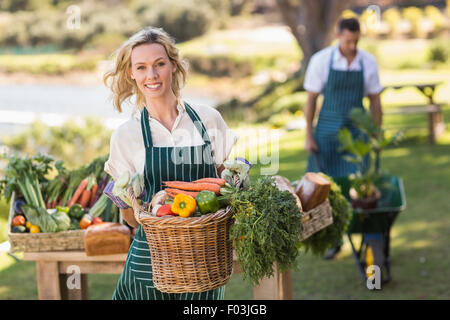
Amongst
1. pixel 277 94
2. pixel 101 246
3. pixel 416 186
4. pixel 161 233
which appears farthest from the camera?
pixel 277 94

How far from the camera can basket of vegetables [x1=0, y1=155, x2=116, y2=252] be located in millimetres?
3941

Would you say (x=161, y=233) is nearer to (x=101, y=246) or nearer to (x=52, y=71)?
(x=101, y=246)

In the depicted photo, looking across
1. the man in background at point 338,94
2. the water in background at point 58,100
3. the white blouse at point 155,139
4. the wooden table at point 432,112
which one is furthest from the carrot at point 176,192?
the water in background at point 58,100

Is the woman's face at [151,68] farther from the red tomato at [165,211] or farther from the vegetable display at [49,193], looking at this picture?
the vegetable display at [49,193]

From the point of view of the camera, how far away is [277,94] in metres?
17.0

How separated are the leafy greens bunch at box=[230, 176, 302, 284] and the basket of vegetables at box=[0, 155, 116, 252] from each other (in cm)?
158

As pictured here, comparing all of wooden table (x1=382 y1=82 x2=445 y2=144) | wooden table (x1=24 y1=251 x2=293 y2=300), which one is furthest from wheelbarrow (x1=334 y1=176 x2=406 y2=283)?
wooden table (x1=382 y1=82 x2=445 y2=144)

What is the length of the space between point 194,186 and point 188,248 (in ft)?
0.90

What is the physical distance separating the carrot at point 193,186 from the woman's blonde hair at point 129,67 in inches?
18.6

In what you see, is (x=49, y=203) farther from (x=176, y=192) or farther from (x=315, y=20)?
(x=315, y=20)

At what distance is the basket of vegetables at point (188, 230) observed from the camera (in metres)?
2.55

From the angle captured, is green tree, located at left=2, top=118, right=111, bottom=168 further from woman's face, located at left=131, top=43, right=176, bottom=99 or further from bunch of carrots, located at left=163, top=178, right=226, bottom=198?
bunch of carrots, located at left=163, top=178, right=226, bottom=198
